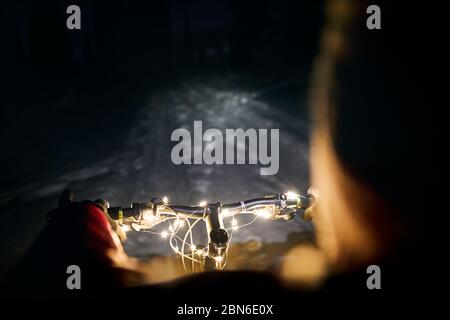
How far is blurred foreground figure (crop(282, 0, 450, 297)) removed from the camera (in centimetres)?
168

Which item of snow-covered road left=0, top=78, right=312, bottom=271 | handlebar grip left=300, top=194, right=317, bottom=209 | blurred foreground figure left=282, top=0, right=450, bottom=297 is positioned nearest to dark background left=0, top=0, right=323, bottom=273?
snow-covered road left=0, top=78, right=312, bottom=271

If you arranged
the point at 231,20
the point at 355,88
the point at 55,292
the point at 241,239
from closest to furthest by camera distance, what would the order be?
1. the point at 55,292
2. the point at 355,88
3. the point at 241,239
4. the point at 231,20

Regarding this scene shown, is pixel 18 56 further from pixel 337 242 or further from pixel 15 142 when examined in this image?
pixel 337 242

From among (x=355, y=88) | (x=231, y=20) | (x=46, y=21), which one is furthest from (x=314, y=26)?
(x=355, y=88)

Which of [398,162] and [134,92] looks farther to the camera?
[134,92]

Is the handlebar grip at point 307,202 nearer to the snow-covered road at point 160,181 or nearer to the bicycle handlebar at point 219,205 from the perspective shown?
the bicycle handlebar at point 219,205

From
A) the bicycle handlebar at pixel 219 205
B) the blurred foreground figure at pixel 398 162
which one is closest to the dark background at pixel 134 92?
the bicycle handlebar at pixel 219 205

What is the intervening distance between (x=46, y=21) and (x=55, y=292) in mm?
17511

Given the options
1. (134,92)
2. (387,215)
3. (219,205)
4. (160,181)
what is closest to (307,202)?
(387,215)

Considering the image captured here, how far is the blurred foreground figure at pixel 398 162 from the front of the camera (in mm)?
1681

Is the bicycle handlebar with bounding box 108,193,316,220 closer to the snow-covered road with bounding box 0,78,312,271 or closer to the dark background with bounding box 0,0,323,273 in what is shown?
the dark background with bounding box 0,0,323,273

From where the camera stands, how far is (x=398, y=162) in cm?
207

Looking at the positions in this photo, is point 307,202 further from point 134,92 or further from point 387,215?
point 134,92
